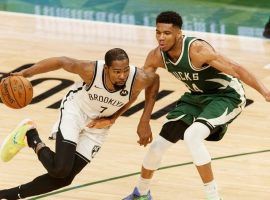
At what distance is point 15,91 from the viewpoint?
29.0 ft

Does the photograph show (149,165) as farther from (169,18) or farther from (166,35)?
(169,18)

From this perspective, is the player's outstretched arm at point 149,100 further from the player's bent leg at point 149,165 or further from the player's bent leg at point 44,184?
the player's bent leg at point 44,184

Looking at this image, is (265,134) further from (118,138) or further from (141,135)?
(141,135)

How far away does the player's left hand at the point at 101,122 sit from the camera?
346 inches

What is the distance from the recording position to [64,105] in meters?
8.96

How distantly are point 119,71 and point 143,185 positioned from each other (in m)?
1.32

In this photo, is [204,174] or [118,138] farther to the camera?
[118,138]

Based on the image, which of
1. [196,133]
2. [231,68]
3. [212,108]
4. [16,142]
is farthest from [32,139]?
[231,68]

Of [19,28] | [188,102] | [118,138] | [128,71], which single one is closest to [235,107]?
[188,102]

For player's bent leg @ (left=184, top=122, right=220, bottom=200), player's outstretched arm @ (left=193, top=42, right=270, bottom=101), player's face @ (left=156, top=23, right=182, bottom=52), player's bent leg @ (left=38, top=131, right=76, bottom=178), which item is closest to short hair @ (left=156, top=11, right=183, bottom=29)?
player's face @ (left=156, top=23, right=182, bottom=52)

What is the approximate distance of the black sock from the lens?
352 inches

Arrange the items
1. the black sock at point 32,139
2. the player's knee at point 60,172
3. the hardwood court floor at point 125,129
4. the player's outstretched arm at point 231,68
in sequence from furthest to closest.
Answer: the hardwood court floor at point 125,129, the black sock at point 32,139, the player's outstretched arm at point 231,68, the player's knee at point 60,172

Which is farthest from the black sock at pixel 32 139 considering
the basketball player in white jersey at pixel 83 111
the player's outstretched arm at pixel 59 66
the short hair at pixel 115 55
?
the short hair at pixel 115 55

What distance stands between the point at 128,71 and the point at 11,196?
1.55 m
